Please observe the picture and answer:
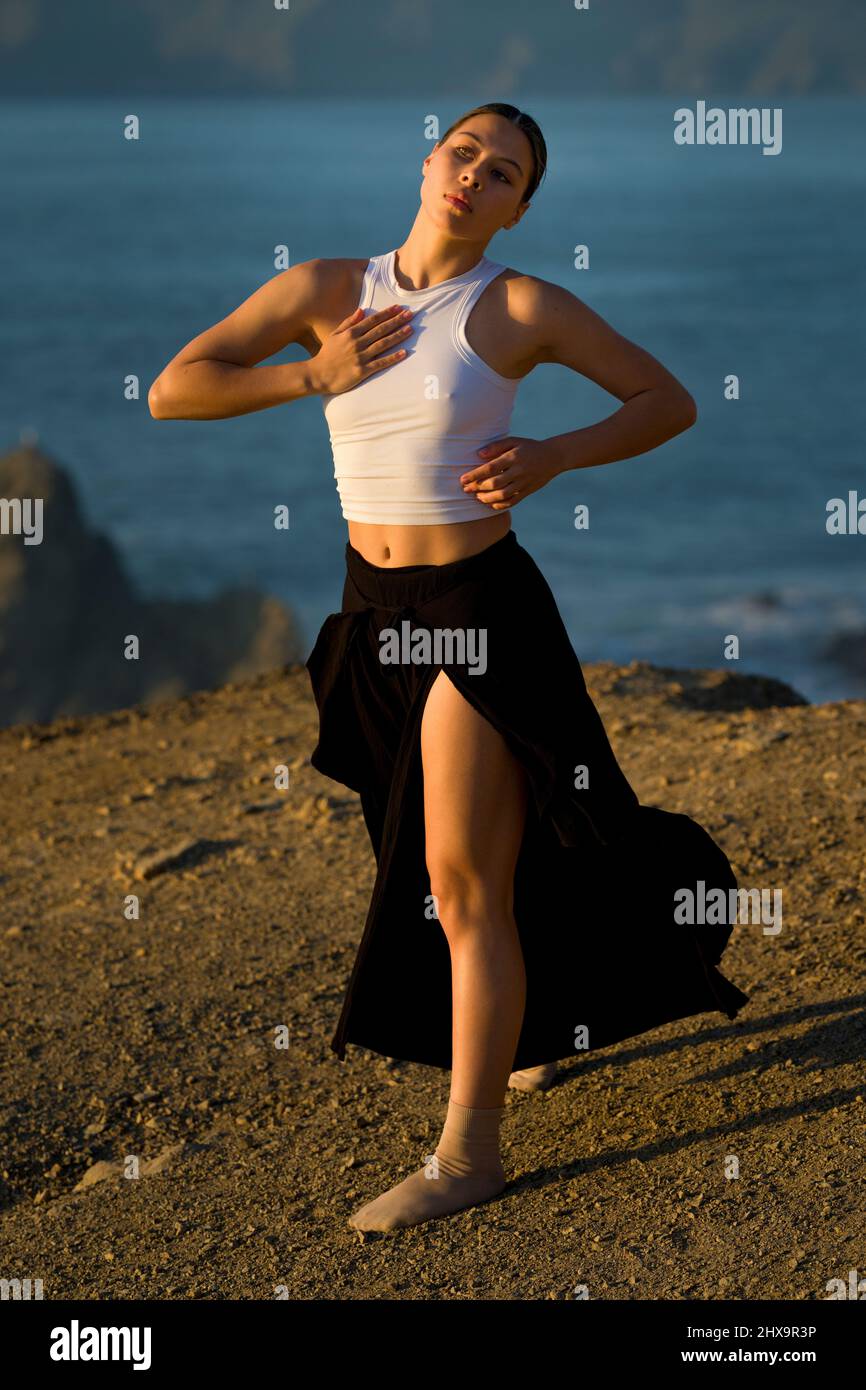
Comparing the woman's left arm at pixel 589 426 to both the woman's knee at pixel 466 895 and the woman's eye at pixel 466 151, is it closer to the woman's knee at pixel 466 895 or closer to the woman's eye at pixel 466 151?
the woman's eye at pixel 466 151

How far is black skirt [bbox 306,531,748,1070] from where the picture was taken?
135 inches

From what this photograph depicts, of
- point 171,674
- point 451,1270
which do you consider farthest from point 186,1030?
point 171,674

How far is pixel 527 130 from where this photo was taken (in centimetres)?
346

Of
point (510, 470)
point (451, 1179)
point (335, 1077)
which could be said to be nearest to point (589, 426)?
point (510, 470)

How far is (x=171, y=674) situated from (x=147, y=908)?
375 inches

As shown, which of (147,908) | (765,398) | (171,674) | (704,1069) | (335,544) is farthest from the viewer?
(765,398)

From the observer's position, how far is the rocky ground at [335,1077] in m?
3.45

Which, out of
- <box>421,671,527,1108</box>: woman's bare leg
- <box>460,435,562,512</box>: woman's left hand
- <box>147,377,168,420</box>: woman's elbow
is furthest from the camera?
<box>147,377,168,420</box>: woman's elbow

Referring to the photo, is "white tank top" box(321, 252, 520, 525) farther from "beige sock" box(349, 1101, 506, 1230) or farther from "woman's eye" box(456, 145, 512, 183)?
"beige sock" box(349, 1101, 506, 1230)

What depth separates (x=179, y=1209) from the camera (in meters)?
3.84

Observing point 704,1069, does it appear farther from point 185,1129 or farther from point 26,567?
point 26,567

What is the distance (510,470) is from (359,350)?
374 millimetres

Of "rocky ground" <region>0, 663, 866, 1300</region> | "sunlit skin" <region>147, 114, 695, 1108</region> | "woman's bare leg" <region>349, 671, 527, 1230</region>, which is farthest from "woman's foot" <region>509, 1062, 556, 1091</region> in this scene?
"sunlit skin" <region>147, 114, 695, 1108</region>

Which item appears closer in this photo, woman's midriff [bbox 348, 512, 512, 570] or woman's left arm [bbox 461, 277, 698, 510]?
woman's left arm [bbox 461, 277, 698, 510]
